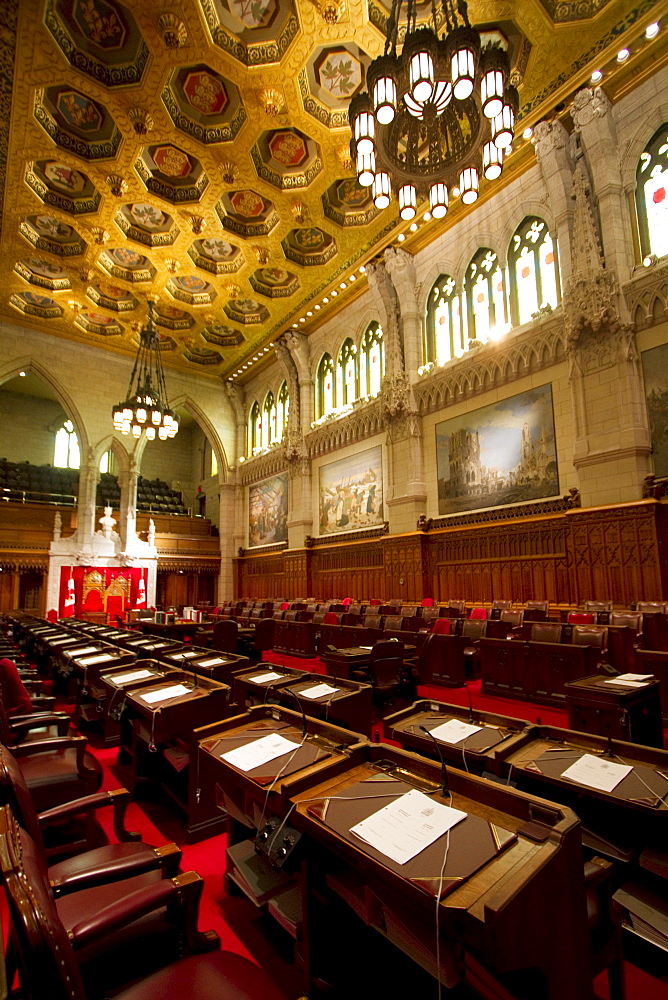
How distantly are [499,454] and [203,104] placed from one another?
370 inches

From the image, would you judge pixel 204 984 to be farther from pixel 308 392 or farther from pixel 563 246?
pixel 308 392

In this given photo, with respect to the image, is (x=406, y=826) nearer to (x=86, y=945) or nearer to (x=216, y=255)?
Result: (x=86, y=945)

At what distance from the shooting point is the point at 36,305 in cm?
1672

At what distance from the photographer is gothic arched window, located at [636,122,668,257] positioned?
30.1 feet

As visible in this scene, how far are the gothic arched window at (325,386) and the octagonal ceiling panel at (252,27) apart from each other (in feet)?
28.7

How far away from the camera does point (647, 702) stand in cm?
377

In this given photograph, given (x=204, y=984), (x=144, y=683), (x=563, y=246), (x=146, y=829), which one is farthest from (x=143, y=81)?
(x=204, y=984)

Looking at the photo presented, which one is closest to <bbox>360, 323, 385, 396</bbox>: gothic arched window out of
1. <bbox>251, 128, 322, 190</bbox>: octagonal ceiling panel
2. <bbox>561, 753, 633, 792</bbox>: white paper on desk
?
<bbox>251, 128, 322, 190</bbox>: octagonal ceiling panel

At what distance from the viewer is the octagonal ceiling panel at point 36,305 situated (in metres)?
16.2

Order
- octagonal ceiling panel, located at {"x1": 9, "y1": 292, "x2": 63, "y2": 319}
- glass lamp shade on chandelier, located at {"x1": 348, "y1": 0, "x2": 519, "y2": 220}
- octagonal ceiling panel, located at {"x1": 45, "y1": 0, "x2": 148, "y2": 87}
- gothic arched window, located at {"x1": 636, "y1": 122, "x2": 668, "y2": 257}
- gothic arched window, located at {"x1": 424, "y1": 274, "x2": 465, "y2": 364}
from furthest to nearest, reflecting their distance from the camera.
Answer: octagonal ceiling panel, located at {"x1": 9, "y1": 292, "x2": 63, "y2": 319}, gothic arched window, located at {"x1": 424, "y1": 274, "x2": 465, "y2": 364}, gothic arched window, located at {"x1": 636, "y1": 122, "x2": 668, "y2": 257}, octagonal ceiling panel, located at {"x1": 45, "y1": 0, "x2": 148, "y2": 87}, glass lamp shade on chandelier, located at {"x1": 348, "y1": 0, "x2": 519, "y2": 220}

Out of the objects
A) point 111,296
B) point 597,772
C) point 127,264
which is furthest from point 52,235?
point 597,772

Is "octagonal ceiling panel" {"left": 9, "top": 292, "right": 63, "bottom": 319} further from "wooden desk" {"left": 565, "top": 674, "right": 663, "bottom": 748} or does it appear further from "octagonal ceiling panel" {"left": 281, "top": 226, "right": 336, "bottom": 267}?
"wooden desk" {"left": 565, "top": 674, "right": 663, "bottom": 748}

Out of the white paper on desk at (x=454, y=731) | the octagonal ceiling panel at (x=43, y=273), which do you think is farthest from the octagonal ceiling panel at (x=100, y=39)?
the white paper on desk at (x=454, y=731)

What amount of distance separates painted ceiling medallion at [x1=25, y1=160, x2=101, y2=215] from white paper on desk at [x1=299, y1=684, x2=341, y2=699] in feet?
42.7
